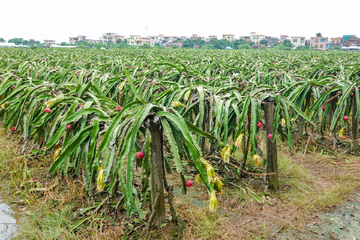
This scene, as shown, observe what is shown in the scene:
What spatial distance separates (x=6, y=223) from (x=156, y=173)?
1.35 m

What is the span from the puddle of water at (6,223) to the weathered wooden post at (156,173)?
3.59ft

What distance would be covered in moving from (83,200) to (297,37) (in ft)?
279

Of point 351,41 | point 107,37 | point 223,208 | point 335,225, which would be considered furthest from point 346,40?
point 223,208

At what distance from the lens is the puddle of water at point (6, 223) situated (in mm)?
1889

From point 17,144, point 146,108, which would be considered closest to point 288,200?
point 146,108

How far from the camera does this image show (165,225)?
186 centimetres

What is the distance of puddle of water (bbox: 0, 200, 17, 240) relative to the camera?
189 centimetres

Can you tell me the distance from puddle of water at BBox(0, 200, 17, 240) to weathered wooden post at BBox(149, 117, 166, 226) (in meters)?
1.09

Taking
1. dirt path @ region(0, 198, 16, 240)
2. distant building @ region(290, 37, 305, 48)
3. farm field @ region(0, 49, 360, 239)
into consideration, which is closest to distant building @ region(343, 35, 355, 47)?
distant building @ region(290, 37, 305, 48)

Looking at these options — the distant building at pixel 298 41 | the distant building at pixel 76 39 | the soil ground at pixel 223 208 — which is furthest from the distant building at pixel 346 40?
the distant building at pixel 76 39

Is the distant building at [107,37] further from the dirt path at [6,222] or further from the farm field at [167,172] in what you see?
the dirt path at [6,222]

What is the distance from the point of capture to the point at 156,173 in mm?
1720

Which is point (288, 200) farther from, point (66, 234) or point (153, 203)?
point (66, 234)

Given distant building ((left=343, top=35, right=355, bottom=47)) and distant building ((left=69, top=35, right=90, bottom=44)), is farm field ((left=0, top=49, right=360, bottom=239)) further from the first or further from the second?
distant building ((left=69, top=35, right=90, bottom=44))
